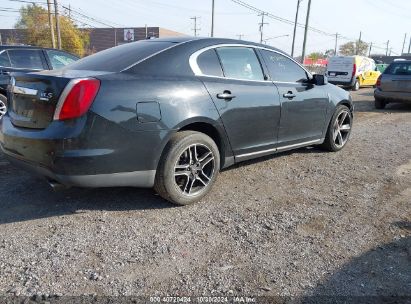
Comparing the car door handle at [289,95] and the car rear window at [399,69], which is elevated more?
the car rear window at [399,69]

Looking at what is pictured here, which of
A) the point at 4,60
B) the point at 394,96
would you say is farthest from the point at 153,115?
the point at 394,96

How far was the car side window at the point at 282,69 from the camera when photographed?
478 cm

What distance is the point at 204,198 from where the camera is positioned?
4086 mm

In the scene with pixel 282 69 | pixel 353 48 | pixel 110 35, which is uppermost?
pixel 353 48

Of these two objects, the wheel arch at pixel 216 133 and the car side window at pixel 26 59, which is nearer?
the wheel arch at pixel 216 133

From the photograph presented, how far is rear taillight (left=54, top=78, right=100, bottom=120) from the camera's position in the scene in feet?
10.3

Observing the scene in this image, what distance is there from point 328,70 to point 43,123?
1866 cm

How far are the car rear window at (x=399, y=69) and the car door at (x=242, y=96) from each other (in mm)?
8525

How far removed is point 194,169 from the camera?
12.8 feet

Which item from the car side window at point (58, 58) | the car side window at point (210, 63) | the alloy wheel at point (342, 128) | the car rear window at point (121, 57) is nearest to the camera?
the car rear window at point (121, 57)

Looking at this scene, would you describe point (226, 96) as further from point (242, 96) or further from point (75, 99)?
point (75, 99)

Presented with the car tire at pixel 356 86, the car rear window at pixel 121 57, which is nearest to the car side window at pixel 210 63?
the car rear window at pixel 121 57

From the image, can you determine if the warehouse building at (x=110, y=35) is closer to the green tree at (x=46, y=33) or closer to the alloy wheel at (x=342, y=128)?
the green tree at (x=46, y=33)

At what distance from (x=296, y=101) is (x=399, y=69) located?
8.27m
